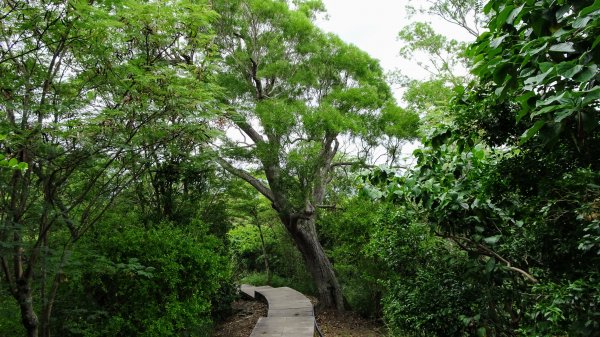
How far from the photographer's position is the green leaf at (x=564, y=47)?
120 centimetres

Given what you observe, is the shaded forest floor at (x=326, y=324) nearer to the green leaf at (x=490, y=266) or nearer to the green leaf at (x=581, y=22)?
the green leaf at (x=490, y=266)

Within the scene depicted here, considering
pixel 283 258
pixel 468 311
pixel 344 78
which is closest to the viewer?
pixel 468 311

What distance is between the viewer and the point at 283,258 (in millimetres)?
15430

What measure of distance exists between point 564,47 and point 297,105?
719 centimetres

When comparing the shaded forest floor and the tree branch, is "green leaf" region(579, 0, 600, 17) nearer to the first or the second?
the tree branch

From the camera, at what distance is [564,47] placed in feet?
4.01

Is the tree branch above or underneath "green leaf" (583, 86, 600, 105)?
above

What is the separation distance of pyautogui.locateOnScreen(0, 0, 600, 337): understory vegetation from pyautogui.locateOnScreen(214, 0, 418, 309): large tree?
84 millimetres

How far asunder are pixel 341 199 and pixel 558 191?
28.9 ft

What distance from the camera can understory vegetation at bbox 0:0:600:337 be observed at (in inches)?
67.1

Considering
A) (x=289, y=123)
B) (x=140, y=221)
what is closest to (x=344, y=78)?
(x=289, y=123)

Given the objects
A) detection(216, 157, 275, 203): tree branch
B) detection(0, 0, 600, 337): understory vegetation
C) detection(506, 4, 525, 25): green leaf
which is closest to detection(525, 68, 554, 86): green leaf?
detection(0, 0, 600, 337): understory vegetation

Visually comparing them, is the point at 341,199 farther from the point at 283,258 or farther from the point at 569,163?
the point at 569,163

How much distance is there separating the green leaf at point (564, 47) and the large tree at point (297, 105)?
665 cm
